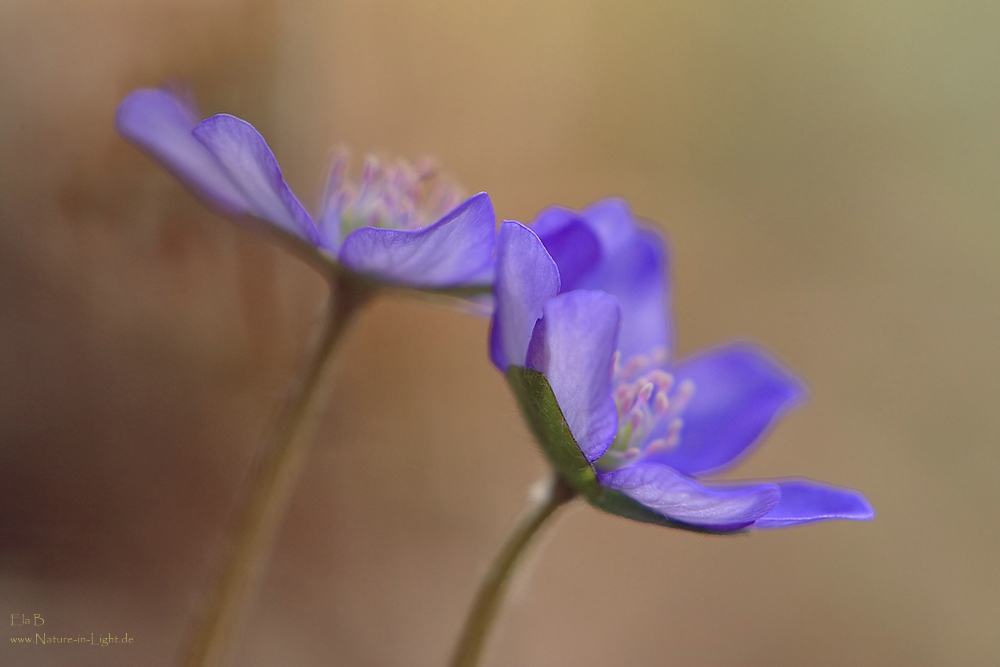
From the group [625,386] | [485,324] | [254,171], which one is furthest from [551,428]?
[485,324]

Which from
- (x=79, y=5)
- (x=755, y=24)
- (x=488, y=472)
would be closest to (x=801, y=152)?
(x=755, y=24)

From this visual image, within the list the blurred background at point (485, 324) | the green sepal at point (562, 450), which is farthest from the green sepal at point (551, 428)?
the blurred background at point (485, 324)

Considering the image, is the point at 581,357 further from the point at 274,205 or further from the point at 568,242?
the point at 274,205

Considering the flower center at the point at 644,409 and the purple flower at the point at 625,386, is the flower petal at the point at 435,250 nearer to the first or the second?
the purple flower at the point at 625,386

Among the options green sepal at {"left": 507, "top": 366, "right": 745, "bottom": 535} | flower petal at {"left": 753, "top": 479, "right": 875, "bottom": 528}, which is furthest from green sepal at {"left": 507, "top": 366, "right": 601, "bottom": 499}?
flower petal at {"left": 753, "top": 479, "right": 875, "bottom": 528}

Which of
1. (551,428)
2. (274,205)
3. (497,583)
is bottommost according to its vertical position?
(497,583)

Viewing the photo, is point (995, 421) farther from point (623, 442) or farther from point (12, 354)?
point (12, 354)
